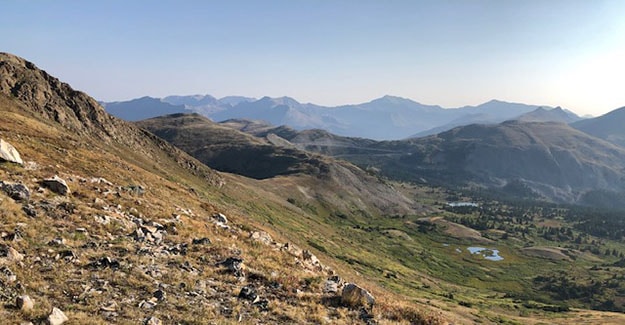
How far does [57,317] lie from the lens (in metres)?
13.3

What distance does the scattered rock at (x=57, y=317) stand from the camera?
13041 millimetres

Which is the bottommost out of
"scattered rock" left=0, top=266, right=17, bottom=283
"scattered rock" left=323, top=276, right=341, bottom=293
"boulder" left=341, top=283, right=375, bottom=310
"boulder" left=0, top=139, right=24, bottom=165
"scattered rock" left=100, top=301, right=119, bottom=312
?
"scattered rock" left=323, top=276, right=341, bottom=293

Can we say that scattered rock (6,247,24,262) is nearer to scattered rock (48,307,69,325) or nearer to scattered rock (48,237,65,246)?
scattered rock (48,237,65,246)

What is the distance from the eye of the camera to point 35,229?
2077 centimetres

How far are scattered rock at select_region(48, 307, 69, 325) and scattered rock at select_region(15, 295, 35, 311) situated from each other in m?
0.94

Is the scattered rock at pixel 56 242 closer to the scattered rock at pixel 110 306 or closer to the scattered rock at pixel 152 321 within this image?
the scattered rock at pixel 110 306

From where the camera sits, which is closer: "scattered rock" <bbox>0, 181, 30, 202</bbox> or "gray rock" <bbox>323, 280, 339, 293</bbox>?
"gray rock" <bbox>323, 280, 339, 293</bbox>

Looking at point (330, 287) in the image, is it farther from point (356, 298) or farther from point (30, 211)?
point (30, 211)

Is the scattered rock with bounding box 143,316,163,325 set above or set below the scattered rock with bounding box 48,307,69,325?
below

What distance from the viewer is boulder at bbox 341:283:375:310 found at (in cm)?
2203

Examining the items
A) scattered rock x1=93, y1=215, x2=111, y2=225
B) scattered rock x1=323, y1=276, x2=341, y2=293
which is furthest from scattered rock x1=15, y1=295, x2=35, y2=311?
scattered rock x1=323, y1=276, x2=341, y2=293

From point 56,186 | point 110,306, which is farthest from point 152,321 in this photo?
point 56,186

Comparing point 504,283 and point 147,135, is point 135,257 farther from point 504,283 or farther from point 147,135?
point 504,283

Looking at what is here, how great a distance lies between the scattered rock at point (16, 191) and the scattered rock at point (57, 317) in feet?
48.5
